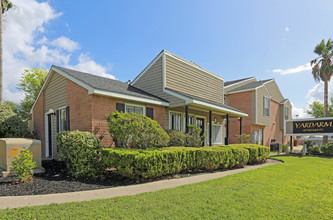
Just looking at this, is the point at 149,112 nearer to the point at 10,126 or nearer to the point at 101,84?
the point at 101,84

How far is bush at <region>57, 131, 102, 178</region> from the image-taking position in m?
6.25

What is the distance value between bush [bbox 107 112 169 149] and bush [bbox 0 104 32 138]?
23.4 feet

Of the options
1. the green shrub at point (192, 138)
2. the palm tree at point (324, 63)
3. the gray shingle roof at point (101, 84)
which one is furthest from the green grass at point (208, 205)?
the palm tree at point (324, 63)

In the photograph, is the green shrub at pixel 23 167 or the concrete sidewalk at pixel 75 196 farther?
the green shrub at pixel 23 167

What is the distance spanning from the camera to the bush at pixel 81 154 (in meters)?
6.25

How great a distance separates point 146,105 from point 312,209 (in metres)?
7.29

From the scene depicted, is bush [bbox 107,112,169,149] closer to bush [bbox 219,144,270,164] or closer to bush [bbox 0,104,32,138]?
bush [bbox 219,144,270,164]

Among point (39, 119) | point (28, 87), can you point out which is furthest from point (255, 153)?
point (28, 87)

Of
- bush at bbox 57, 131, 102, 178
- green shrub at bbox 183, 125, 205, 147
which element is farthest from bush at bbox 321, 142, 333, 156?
bush at bbox 57, 131, 102, 178

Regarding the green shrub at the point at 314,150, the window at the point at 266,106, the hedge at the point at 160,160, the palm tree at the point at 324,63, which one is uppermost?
the palm tree at the point at 324,63

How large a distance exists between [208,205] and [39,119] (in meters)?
12.1

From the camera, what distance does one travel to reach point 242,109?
60.1 ft

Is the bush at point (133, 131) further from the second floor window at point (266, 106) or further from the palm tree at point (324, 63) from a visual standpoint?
the palm tree at point (324, 63)

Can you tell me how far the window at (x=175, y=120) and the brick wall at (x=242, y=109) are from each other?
8.28 meters
